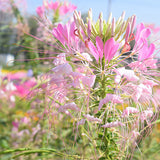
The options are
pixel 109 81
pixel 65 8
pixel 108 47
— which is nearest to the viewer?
pixel 108 47

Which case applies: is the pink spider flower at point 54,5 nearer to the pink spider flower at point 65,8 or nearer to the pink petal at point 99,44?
the pink spider flower at point 65,8

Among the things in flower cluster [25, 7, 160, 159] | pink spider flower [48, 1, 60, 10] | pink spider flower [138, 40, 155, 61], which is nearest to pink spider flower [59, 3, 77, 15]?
pink spider flower [48, 1, 60, 10]

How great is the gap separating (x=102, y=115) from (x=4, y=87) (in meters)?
1.58

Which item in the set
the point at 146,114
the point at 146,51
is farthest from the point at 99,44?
the point at 146,114

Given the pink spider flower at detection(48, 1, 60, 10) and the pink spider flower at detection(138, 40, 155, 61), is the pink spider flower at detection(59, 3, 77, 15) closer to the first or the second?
the pink spider flower at detection(48, 1, 60, 10)

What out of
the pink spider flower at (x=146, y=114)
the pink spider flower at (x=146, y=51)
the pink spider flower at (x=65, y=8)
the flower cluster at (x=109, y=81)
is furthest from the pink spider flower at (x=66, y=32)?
the pink spider flower at (x=65, y=8)

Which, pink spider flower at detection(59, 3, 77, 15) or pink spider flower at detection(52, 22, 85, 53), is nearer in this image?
pink spider flower at detection(52, 22, 85, 53)

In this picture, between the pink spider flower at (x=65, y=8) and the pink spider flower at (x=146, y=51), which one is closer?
the pink spider flower at (x=146, y=51)

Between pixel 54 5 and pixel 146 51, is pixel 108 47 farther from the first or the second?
pixel 54 5

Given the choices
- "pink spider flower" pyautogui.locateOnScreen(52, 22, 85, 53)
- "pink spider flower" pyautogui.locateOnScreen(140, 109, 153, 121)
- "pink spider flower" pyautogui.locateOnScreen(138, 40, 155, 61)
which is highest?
"pink spider flower" pyautogui.locateOnScreen(52, 22, 85, 53)

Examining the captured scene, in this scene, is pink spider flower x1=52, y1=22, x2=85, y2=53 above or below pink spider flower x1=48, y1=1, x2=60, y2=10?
below

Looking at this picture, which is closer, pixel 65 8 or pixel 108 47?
pixel 108 47

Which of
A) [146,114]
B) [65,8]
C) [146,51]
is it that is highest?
[65,8]

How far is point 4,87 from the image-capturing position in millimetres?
1938
